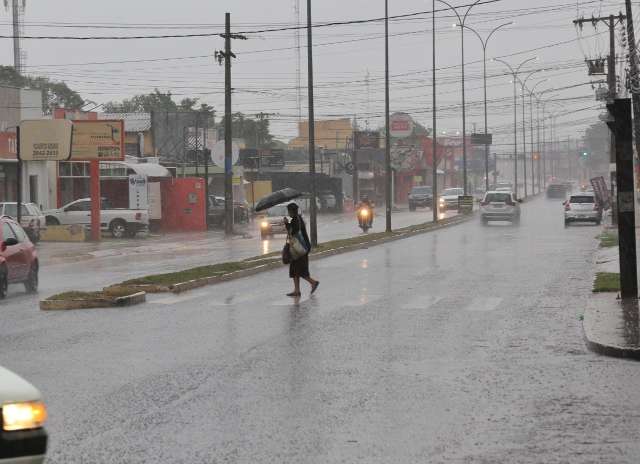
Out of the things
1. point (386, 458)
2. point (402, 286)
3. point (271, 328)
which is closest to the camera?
point (386, 458)

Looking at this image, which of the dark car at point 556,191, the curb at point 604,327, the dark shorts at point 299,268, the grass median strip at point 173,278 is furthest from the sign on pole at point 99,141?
the dark car at point 556,191

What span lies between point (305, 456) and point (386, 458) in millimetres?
562

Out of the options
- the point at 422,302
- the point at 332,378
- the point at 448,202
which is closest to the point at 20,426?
the point at 332,378

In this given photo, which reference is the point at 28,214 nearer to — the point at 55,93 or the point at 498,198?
the point at 498,198

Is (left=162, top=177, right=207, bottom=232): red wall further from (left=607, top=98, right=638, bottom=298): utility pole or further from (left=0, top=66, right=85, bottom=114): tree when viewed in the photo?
(left=0, top=66, right=85, bottom=114): tree

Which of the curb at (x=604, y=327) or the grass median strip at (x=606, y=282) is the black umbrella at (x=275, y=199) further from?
the curb at (x=604, y=327)

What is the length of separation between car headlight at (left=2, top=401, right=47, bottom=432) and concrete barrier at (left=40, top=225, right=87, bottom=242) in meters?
47.9

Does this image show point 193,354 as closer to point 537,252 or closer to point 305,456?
point 305,456

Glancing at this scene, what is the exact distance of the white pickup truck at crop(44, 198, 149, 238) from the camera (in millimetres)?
56688

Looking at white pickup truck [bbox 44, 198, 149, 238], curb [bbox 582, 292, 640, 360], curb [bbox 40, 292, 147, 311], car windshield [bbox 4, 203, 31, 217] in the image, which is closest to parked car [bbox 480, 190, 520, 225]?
white pickup truck [bbox 44, 198, 149, 238]

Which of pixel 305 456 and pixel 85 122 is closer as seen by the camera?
pixel 305 456

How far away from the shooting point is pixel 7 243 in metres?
23.7

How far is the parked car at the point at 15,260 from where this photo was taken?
2467 centimetres

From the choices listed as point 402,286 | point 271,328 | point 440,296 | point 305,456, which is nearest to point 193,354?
point 271,328
